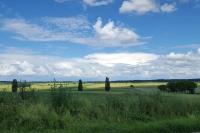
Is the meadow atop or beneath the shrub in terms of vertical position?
beneath

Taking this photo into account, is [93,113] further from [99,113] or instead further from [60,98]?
[60,98]

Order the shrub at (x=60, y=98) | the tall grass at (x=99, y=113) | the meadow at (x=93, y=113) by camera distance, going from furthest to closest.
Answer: the shrub at (x=60, y=98)
the tall grass at (x=99, y=113)
the meadow at (x=93, y=113)

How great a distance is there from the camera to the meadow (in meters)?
17.6

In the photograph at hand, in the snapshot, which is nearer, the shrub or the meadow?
the meadow

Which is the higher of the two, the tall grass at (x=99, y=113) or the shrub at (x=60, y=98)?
the shrub at (x=60, y=98)

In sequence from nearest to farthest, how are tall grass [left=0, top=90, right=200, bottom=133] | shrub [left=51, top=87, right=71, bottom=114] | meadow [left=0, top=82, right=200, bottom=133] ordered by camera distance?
meadow [left=0, top=82, right=200, bottom=133]
tall grass [left=0, top=90, right=200, bottom=133]
shrub [left=51, top=87, right=71, bottom=114]

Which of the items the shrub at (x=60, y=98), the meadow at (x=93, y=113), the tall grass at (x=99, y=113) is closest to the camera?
the meadow at (x=93, y=113)

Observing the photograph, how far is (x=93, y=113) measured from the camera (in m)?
20.8

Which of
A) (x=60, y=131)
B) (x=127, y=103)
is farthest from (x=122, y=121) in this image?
(x=60, y=131)

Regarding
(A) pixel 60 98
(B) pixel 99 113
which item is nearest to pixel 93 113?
(B) pixel 99 113

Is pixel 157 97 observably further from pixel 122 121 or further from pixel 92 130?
pixel 92 130

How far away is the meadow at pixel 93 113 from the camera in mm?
17609

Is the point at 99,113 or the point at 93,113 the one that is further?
the point at 93,113

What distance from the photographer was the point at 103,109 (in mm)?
21328
